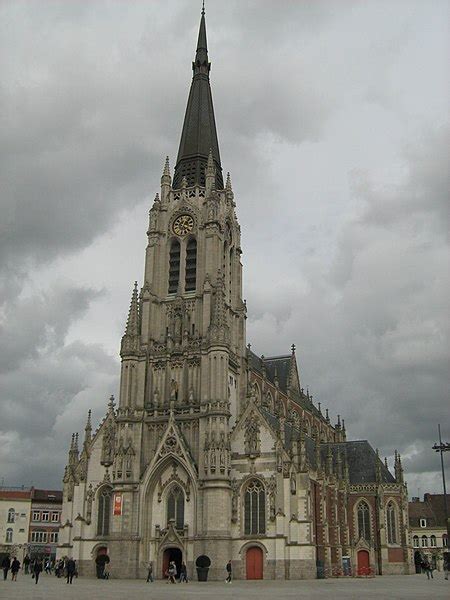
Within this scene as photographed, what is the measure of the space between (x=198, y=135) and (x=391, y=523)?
47.3 meters

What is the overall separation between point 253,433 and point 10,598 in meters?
33.1

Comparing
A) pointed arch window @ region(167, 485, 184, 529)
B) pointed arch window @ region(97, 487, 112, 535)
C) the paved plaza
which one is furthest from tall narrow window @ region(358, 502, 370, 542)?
the paved plaza

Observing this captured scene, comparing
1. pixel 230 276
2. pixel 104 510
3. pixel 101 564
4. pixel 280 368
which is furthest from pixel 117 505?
pixel 280 368

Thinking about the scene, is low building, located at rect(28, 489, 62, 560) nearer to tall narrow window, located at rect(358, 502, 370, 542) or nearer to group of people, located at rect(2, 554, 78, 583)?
group of people, located at rect(2, 554, 78, 583)

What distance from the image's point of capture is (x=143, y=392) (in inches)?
2613

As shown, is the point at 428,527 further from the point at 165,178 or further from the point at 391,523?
the point at 165,178

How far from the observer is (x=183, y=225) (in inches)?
2899

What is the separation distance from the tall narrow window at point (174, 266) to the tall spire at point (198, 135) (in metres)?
7.63

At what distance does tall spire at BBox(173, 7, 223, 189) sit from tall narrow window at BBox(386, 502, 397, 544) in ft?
129

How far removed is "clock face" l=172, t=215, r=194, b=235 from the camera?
2886 inches

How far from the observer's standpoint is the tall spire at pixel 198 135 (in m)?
77.3

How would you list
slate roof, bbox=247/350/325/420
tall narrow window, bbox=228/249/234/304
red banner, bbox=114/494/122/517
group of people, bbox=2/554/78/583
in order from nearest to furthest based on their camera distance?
group of people, bbox=2/554/78/583
red banner, bbox=114/494/122/517
tall narrow window, bbox=228/249/234/304
slate roof, bbox=247/350/325/420

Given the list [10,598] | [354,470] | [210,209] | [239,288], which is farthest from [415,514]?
[10,598]

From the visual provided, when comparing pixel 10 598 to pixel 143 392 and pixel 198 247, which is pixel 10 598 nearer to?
pixel 143 392
